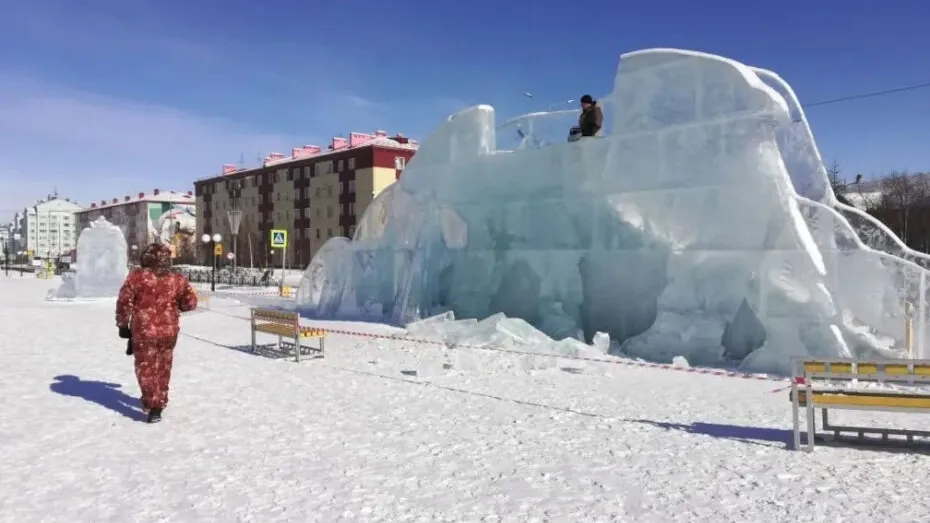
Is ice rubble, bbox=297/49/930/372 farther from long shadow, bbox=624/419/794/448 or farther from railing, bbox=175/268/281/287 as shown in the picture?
railing, bbox=175/268/281/287

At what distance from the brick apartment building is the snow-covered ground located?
51.5 metres

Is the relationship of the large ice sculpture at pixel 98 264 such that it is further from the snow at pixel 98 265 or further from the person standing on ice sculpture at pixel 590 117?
the person standing on ice sculpture at pixel 590 117

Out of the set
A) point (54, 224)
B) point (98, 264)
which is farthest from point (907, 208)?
point (54, 224)

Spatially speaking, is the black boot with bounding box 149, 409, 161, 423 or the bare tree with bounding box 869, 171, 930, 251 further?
the bare tree with bounding box 869, 171, 930, 251

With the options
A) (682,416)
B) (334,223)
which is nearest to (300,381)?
(682,416)

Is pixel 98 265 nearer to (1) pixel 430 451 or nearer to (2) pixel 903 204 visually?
(1) pixel 430 451

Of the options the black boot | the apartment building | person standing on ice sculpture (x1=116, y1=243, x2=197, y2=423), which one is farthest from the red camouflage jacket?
the apartment building

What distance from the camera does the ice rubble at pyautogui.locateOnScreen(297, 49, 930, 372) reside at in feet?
34.4

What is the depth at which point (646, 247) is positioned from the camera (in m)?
12.6

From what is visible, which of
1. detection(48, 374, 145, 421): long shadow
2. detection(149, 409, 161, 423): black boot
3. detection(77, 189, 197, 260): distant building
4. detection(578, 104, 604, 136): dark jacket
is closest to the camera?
detection(149, 409, 161, 423): black boot

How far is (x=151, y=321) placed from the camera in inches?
289

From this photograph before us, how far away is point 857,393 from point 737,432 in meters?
1.25

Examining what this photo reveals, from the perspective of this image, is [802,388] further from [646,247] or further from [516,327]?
[516,327]

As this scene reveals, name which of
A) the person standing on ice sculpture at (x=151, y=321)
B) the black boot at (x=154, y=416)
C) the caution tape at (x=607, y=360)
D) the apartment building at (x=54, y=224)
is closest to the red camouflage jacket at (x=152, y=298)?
the person standing on ice sculpture at (x=151, y=321)
